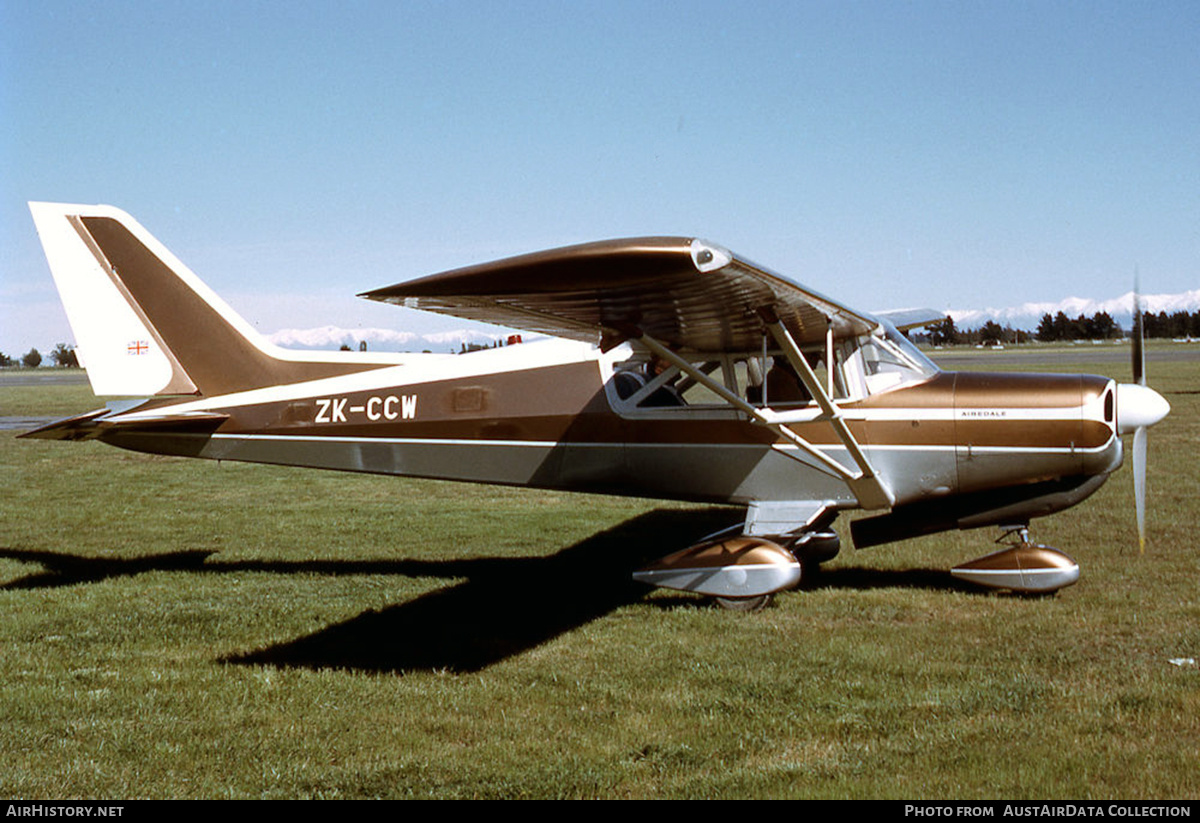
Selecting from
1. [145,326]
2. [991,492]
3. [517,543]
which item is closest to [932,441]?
[991,492]

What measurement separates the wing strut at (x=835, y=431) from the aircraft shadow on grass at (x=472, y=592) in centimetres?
97

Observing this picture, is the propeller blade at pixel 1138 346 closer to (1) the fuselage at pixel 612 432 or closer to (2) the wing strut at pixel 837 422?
(1) the fuselage at pixel 612 432

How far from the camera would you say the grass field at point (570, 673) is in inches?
178

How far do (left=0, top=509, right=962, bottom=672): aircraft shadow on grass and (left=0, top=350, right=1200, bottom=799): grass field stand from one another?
38mm

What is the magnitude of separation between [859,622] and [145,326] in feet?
23.2

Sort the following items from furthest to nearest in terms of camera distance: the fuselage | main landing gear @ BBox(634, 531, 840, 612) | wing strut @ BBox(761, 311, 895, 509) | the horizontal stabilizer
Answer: the horizontal stabilizer < the fuselage < main landing gear @ BBox(634, 531, 840, 612) < wing strut @ BBox(761, 311, 895, 509)

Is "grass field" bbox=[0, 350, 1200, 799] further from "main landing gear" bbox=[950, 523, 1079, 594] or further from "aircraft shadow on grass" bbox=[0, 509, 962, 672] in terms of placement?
"main landing gear" bbox=[950, 523, 1079, 594]

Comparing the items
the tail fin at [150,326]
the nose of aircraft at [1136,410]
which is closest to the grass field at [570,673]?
the nose of aircraft at [1136,410]

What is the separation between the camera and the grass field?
14.8 ft

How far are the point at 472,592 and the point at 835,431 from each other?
335cm

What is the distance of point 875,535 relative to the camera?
815 cm

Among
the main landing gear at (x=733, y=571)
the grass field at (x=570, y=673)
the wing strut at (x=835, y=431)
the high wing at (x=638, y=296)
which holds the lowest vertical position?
the grass field at (x=570, y=673)

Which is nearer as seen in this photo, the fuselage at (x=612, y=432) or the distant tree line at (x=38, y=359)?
the fuselage at (x=612, y=432)

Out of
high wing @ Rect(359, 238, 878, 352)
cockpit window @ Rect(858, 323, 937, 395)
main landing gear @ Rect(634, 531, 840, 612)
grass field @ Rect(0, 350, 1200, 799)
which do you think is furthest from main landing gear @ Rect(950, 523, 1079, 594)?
high wing @ Rect(359, 238, 878, 352)
